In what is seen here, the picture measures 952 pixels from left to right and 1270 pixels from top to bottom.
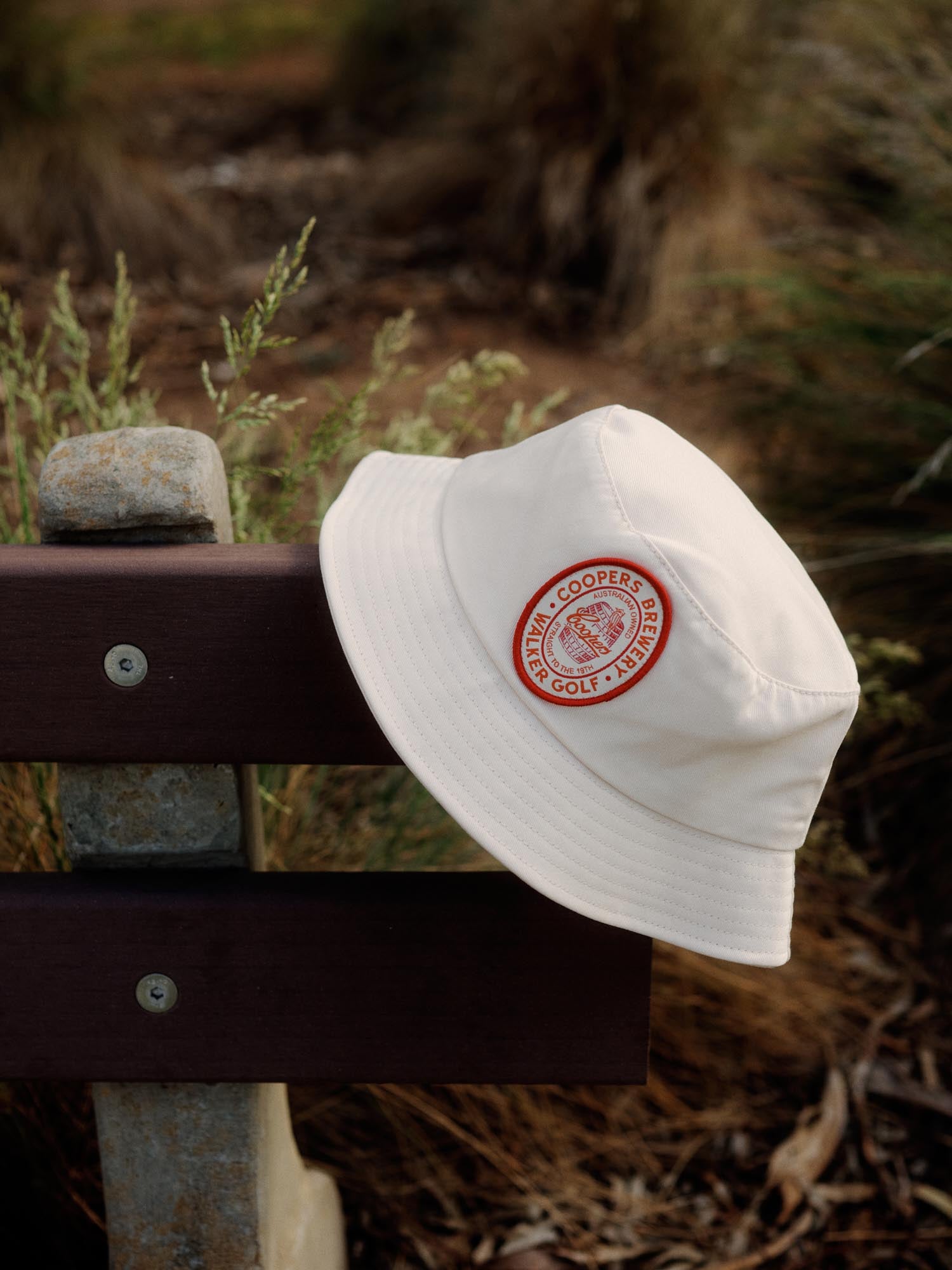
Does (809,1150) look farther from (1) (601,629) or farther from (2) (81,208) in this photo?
(2) (81,208)

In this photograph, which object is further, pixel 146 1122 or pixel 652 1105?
pixel 652 1105

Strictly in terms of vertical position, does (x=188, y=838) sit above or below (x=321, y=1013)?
above

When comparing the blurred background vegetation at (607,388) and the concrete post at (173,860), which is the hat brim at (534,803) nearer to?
the concrete post at (173,860)

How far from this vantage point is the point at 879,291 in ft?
8.18

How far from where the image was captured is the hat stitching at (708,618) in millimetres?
947

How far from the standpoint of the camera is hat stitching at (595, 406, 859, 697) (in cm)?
95

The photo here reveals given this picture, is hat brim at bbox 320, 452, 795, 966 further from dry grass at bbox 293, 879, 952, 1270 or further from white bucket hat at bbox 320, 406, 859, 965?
dry grass at bbox 293, 879, 952, 1270

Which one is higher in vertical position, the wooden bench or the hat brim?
the hat brim

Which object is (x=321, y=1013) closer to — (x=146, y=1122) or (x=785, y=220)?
(x=146, y=1122)

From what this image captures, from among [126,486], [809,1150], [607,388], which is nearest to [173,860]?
[126,486]

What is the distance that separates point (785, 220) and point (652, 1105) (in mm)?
3303

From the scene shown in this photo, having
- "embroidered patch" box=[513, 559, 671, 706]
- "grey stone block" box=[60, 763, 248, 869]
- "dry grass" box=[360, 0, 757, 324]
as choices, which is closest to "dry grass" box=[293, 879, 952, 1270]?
"grey stone block" box=[60, 763, 248, 869]

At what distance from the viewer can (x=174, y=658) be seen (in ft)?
3.45

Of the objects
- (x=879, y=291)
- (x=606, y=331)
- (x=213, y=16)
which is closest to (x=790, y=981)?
(x=879, y=291)
